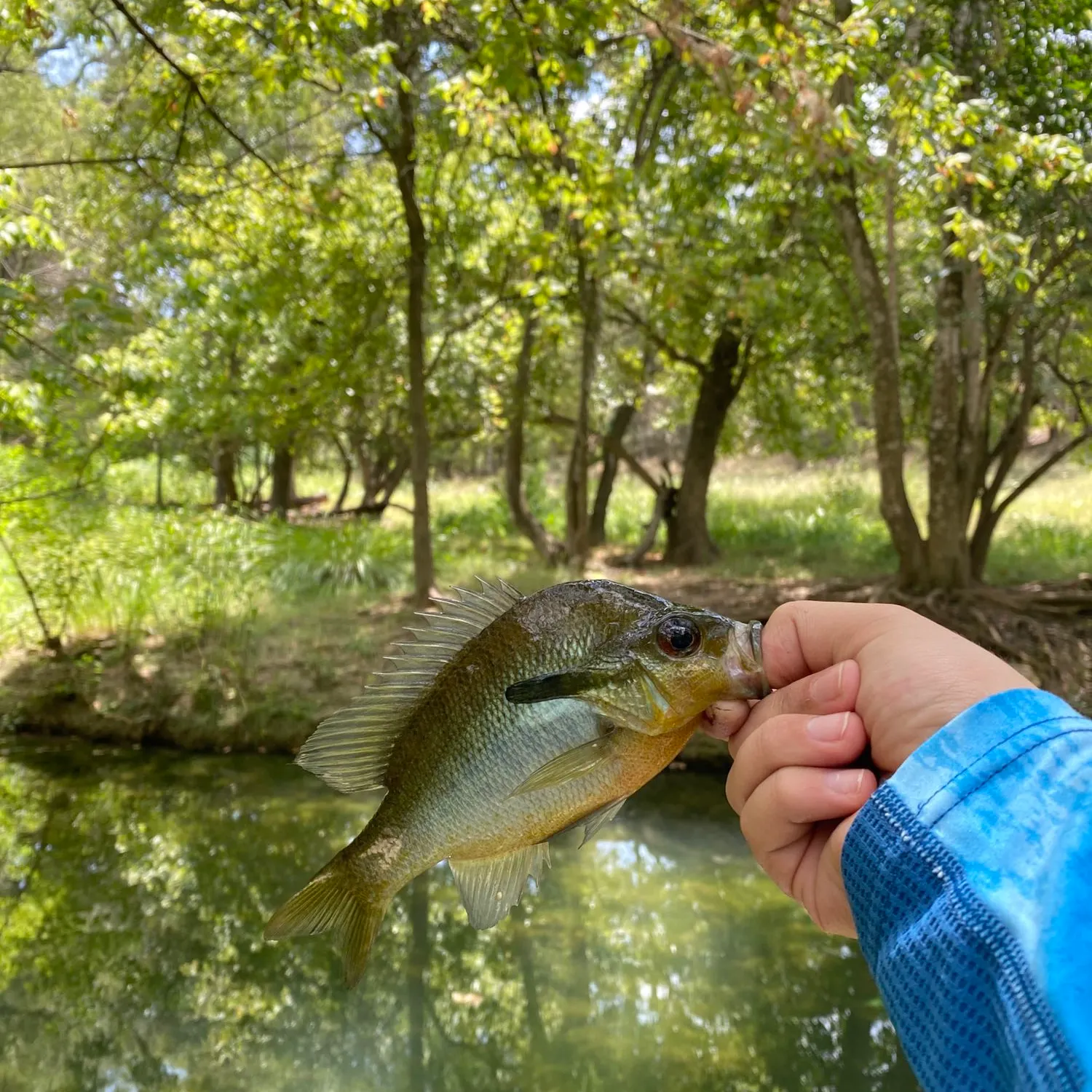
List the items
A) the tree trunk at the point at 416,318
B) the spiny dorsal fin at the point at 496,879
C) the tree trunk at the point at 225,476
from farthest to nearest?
the tree trunk at the point at 225,476
the tree trunk at the point at 416,318
the spiny dorsal fin at the point at 496,879

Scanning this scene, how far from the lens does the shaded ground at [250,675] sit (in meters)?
7.29

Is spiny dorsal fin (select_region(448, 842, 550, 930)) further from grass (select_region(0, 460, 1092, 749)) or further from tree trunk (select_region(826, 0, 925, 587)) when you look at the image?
tree trunk (select_region(826, 0, 925, 587))

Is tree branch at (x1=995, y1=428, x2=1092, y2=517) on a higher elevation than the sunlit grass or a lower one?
higher

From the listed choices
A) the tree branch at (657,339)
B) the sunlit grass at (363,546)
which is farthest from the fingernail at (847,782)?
the tree branch at (657,339)

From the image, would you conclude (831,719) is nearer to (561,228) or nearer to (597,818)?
(597,818)

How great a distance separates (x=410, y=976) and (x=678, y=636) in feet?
14.2

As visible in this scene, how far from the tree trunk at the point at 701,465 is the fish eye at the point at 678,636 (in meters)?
11.1

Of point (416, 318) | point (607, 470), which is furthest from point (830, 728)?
point (607, 470)

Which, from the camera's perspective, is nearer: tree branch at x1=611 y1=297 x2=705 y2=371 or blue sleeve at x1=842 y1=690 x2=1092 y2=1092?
blue sleeve at x1=842 y1=690 x2=1092 y2=1092

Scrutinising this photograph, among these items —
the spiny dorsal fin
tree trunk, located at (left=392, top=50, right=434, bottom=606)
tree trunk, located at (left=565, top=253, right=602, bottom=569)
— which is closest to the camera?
the spiny dorsal fin

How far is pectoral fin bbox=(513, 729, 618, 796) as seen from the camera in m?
1.06

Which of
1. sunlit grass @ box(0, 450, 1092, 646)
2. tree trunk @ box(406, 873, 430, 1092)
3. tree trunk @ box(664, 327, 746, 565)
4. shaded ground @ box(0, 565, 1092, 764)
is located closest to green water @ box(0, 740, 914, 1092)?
tree trunk @ box(406, 873, 430, 1092)

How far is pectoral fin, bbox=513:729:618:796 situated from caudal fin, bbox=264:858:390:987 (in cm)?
32

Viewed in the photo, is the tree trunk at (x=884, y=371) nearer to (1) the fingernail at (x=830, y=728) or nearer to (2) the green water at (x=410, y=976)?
(2) the green water at (x=410, y=976)
